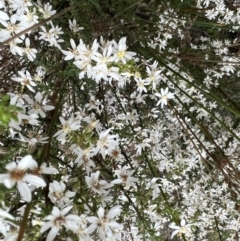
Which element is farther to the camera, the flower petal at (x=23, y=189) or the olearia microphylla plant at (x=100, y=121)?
the olearia microphylla plant at (x=100, y=121)

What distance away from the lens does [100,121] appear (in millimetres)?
2637

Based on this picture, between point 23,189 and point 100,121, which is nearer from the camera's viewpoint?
point 23,189

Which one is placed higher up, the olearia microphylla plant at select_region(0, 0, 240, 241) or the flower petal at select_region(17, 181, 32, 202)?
the olearia microphylla plant at select_region(0, 0, 240, 241)

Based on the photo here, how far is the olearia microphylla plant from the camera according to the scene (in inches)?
56.9

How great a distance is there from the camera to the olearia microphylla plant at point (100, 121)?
1.44 meters

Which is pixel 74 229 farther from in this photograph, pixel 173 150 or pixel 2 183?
pixel 173 150

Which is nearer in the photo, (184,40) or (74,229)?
(74,229)

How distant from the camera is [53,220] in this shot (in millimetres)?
1354

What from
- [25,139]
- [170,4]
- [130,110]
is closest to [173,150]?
[130,110]

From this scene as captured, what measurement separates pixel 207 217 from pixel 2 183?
2.73 m

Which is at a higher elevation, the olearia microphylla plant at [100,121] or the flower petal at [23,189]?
the olearia microphylla plant at [100,121]

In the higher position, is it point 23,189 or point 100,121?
point 100,121

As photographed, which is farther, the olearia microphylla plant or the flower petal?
the olearia microphylla plant

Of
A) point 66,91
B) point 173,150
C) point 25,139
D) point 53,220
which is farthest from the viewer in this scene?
point 173,150
